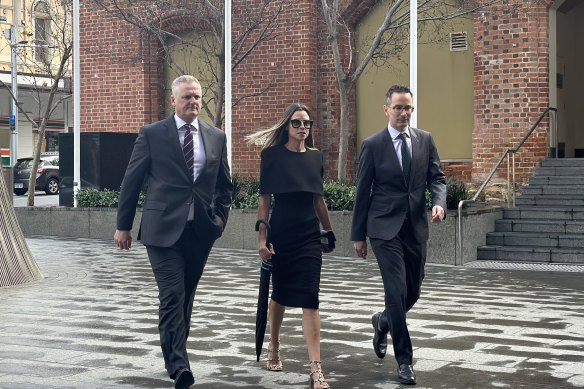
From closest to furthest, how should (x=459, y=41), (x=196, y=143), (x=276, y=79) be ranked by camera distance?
(x=196, y=143)
(x=459, y=41)
(x=276, y=79)

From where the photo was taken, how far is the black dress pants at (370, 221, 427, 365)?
7.13m

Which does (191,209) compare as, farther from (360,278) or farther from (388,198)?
(360,278)

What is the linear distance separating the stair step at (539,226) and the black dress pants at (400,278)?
29.2ft

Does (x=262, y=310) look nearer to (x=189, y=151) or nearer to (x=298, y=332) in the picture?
(x=189, y=151)

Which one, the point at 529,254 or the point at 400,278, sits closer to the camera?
the point at 400,278

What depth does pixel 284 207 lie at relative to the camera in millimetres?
7484

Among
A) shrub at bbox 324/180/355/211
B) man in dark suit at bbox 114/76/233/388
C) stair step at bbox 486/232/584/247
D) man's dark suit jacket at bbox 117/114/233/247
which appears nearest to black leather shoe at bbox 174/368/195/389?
man in dark suit at bbox 114/76/233/388

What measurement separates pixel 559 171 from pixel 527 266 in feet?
11.2

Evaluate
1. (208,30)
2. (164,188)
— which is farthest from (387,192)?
(208,30)

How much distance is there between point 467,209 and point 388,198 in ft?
28.5

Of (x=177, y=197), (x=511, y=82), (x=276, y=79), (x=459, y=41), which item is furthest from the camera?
(x=276, y=79)

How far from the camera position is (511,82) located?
18.5m

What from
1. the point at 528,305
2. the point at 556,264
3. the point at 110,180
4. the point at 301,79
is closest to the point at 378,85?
the point at 301,79

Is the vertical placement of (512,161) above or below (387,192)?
above
